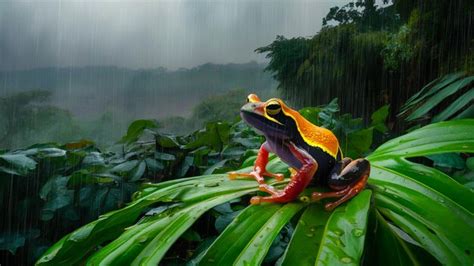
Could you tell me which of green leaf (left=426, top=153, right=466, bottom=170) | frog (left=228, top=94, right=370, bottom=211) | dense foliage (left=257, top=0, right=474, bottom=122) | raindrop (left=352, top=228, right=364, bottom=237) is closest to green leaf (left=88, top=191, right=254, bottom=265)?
frog (left=228, top=94, right=370, bottom=211)

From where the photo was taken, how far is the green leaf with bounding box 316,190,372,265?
46cm

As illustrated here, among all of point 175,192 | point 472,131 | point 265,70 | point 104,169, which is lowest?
point 104,169

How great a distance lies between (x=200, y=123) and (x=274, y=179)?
2.47m

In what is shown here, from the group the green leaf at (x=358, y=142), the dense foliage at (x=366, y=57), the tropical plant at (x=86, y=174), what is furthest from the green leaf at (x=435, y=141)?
the dense foliage at (x=366, y=57)

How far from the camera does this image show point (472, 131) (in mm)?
639

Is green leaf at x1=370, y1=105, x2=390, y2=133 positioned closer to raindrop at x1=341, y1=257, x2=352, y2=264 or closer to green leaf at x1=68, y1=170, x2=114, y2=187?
green leaf at x1=68, y1=170, x2=114, y2=187

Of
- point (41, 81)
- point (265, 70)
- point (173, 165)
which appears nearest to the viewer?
point (173, 165)

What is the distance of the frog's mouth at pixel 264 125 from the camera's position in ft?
2.35

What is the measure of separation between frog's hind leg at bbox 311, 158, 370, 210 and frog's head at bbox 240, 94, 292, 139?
12 centimetres

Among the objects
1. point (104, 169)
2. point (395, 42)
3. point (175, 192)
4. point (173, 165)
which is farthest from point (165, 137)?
point (395, 42)

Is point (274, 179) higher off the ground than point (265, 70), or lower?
lower

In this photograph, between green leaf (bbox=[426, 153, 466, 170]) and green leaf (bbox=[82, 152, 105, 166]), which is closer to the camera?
green leaf (bbox=[426, 153, 466, 170])

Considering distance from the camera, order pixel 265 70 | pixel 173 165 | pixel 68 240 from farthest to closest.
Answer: pixel 265 70 → pixel 173 165 → pixel 68 240

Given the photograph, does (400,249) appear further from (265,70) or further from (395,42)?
(265,70)
